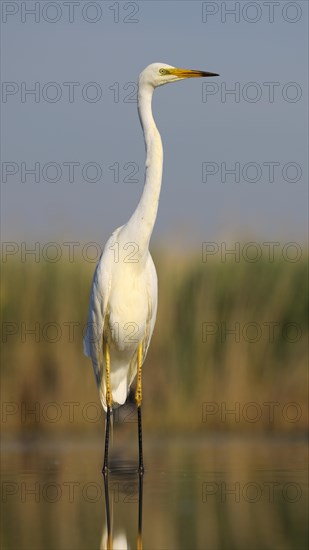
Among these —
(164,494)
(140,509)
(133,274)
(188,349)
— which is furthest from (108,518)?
(188,349)

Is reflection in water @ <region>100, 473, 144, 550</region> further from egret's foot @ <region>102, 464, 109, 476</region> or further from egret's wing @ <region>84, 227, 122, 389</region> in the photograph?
egret's wing @ <region>84, 227, 122, 389</region>

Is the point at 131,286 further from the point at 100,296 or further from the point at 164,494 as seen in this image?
the point at 164,494

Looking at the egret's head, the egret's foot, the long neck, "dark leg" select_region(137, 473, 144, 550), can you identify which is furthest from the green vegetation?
the egret's head

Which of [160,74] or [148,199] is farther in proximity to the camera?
[160,74]

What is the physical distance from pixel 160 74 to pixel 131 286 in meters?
1.83

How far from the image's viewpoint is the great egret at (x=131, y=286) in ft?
34.1

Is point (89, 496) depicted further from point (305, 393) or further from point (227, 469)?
point (305, 393)

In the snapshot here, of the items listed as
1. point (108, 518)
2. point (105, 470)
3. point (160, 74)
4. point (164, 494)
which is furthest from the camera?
point (160, 74)

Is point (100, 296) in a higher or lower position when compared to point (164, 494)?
higher

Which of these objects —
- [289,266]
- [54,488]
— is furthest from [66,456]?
[289,266]

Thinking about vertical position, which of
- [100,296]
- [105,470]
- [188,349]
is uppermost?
[100,296]

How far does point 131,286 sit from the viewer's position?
34.6 feet

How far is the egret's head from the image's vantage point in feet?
35.2

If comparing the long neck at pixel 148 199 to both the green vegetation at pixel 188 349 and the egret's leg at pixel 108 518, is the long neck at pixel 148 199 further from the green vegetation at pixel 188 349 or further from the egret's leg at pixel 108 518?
the green vegetation at pixel 188 349
